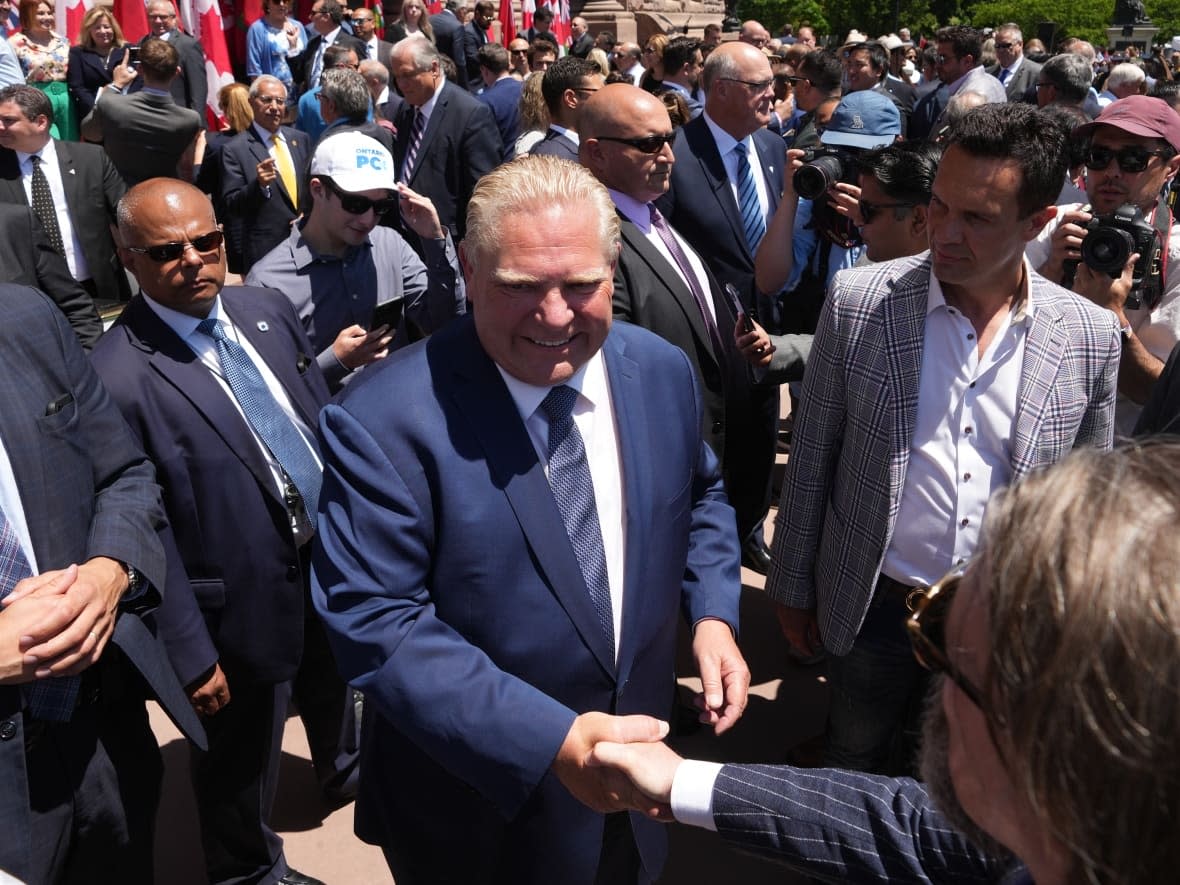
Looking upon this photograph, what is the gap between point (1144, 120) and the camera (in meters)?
3.14

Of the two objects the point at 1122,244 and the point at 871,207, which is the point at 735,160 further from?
the point at 1122,244

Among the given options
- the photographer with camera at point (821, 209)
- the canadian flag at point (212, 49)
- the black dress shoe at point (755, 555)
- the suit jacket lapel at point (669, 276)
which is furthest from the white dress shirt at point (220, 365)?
the canadian flag at point (212, 49)

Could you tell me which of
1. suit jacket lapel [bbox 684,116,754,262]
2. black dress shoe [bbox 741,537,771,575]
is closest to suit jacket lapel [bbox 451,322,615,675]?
suit jacket lapel [bbox 684,116,754,262]

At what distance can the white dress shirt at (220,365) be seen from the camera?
2664mm

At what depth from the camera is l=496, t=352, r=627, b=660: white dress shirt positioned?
2.03 m

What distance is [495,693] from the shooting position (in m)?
1.80

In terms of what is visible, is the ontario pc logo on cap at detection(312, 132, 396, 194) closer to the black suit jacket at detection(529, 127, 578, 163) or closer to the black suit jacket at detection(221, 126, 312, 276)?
the black suit jacket at detection(529, 127, 578, 163)

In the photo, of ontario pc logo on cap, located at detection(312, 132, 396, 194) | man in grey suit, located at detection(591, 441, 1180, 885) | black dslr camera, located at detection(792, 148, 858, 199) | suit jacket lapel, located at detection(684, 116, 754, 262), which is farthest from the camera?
suit jacket lapel, located at detection(684, 116, 754, 262)

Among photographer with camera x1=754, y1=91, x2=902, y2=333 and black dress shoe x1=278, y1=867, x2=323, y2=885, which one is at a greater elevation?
photographer with camera x1=754, y1=91, x2=902, y2=333

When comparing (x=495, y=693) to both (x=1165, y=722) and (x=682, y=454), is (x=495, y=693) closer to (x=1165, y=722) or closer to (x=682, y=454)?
(x=682, y=454)

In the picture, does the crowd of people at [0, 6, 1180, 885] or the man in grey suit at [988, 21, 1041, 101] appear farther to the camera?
the man in grey suit at [988, 21, 1041, 101]

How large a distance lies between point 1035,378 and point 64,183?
4.89m

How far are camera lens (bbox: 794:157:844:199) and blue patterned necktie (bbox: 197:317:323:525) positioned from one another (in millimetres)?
2054

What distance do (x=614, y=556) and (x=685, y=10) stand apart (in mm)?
24719
